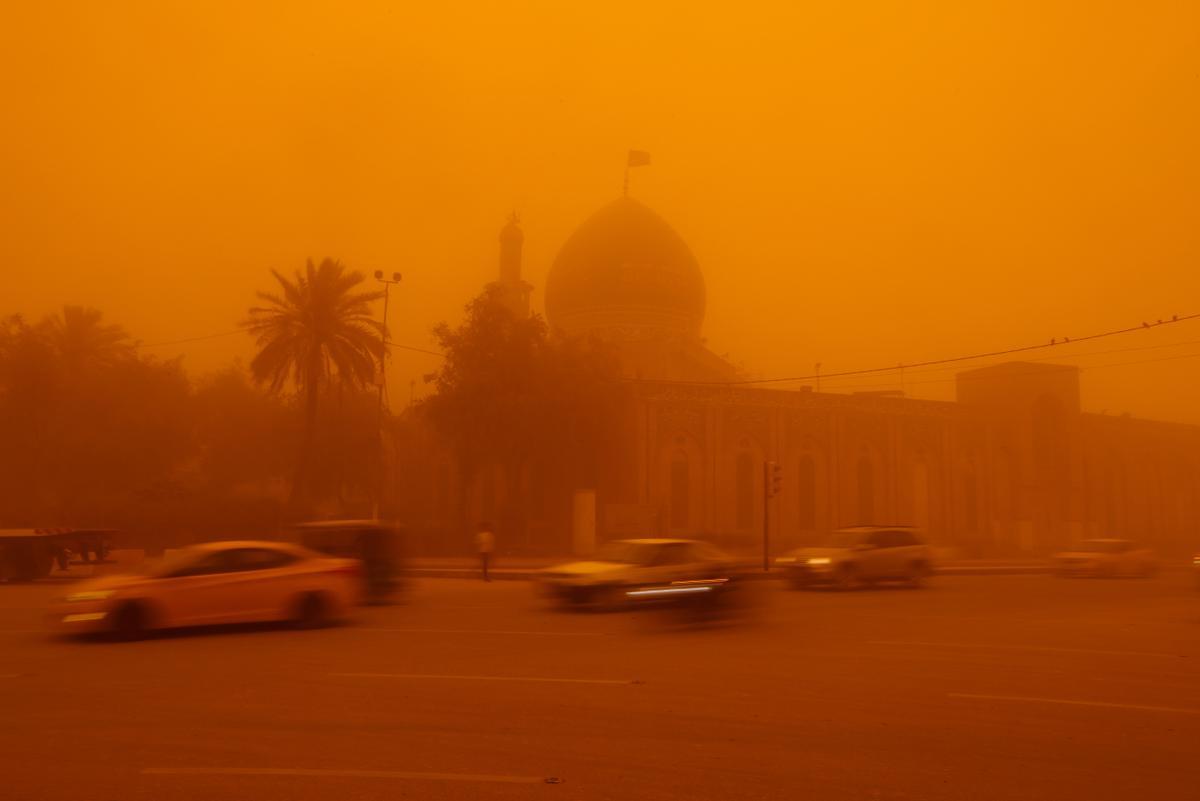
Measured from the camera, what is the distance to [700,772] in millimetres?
6688

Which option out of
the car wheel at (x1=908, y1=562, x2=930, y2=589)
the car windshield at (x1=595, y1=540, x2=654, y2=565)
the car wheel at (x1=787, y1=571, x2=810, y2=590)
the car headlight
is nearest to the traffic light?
the car wheel at (x1=908, y1=562, x2=930, y2=589)

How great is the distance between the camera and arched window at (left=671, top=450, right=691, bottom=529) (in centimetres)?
5009

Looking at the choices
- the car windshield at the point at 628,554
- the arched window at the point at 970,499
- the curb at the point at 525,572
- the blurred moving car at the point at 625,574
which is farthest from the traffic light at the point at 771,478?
the arched window at the point at 970,499

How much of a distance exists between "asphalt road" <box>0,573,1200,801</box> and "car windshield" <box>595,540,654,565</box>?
9.00ft

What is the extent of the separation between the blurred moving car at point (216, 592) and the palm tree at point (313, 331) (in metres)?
24.5

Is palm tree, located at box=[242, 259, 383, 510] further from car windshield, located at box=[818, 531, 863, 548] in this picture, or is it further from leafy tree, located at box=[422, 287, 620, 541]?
car windshield, located at box=[818, 531, 863, 548]

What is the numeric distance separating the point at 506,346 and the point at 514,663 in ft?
104

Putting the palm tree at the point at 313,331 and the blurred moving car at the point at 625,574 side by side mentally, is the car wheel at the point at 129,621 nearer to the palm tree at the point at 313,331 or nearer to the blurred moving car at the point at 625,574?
the blurred moving car at the point at 625,574

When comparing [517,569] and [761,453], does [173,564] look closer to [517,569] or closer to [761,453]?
[517,569]

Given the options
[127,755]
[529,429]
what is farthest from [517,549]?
[127,755]

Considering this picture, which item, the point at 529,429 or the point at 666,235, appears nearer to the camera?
the point at 529,429

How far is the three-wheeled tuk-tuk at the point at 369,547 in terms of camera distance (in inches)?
757

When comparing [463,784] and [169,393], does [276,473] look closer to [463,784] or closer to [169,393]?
[169,393]

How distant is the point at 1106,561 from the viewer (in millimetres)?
29844
